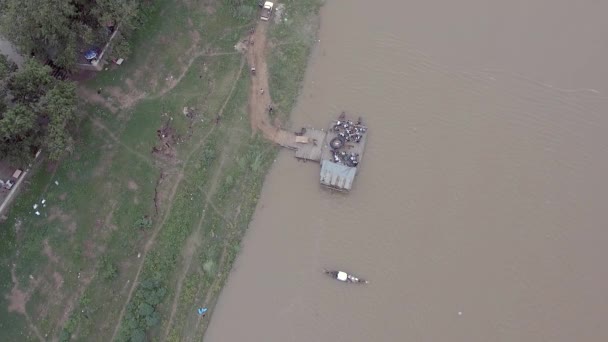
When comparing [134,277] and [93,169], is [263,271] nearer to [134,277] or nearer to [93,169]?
[134,277]

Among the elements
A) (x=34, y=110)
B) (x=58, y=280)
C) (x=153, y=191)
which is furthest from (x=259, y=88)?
(x=58, y=280)

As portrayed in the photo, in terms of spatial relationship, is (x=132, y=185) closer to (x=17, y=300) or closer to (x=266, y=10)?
(x=17, y=300)

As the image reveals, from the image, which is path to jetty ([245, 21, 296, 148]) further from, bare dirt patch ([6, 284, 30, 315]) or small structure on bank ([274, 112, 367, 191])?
bare dirt patch ([6, 284, 30, 315])

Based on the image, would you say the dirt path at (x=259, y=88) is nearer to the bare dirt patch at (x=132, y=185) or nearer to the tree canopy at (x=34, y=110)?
the bare dirt patch at (x=132, y=185)

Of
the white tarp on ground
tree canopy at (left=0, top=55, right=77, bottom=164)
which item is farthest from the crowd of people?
tree canopy at (left=0, top=55, right=77, bottom=164)

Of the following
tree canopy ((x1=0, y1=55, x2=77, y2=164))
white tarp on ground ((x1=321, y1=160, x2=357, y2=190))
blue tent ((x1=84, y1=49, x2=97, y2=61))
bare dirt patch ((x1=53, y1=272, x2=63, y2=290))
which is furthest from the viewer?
blue tent ((x1=84, y1=49, x2=97, y2=61))

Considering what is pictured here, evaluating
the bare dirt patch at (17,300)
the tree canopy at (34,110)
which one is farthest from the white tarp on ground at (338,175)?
the bare dirt patch at (17,300)
